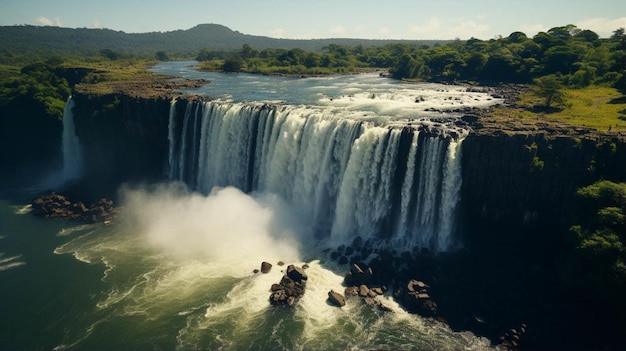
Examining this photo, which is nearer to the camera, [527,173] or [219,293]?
[219,293]

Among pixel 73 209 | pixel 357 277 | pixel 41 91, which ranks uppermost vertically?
pixel 41 91

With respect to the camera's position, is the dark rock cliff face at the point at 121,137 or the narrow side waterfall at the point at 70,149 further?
the narrow side waterfall at the point at 70,149

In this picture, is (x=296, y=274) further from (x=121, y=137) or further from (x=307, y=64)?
(x=307, y=64)

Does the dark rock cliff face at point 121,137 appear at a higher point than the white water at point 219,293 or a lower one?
higher

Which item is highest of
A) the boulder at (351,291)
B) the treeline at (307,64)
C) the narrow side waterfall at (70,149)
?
the treeline at (307,64)

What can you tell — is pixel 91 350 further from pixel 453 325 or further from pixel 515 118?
pixel 515 118

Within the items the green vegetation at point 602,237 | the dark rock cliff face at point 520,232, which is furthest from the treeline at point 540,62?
the green vegetation at point 602,237

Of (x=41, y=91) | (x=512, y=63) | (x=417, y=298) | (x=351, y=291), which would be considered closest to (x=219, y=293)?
(x=351, y=291)

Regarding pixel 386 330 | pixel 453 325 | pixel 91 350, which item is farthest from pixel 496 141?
pixel 91 350

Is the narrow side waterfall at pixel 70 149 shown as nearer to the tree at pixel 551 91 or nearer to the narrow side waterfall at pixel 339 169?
the narrow side waterfall at pixel 339 169
